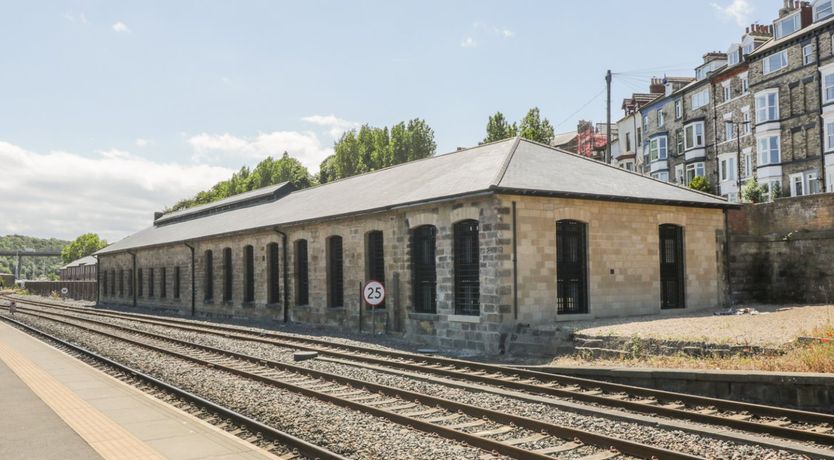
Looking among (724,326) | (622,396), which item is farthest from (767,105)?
(622,396)

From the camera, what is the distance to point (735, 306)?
20.0 meters

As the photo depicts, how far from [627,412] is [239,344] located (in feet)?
41.0

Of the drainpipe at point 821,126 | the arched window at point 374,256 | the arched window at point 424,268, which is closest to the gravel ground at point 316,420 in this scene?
the arched window at point 424,268

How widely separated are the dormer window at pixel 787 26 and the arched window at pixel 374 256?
30.5 meters

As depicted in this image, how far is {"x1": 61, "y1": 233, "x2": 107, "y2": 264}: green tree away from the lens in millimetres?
118062

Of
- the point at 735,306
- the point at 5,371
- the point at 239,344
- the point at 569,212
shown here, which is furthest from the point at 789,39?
the point at 5,371

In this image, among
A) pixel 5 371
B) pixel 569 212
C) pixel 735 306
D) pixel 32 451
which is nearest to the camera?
pixel 32 451

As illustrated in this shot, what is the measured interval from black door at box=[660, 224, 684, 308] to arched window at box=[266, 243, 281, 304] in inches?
614

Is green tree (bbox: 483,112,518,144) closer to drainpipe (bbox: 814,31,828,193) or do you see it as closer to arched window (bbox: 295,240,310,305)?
drainpipe (bbox: 814,31,828,193)

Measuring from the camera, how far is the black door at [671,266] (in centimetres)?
1895

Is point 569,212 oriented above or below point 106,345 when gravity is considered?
above

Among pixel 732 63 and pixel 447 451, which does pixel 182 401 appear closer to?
pixel 447 451

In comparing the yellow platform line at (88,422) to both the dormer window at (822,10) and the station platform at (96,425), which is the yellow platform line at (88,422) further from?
the dormer window at (822,10)

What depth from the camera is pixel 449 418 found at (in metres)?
8.85
